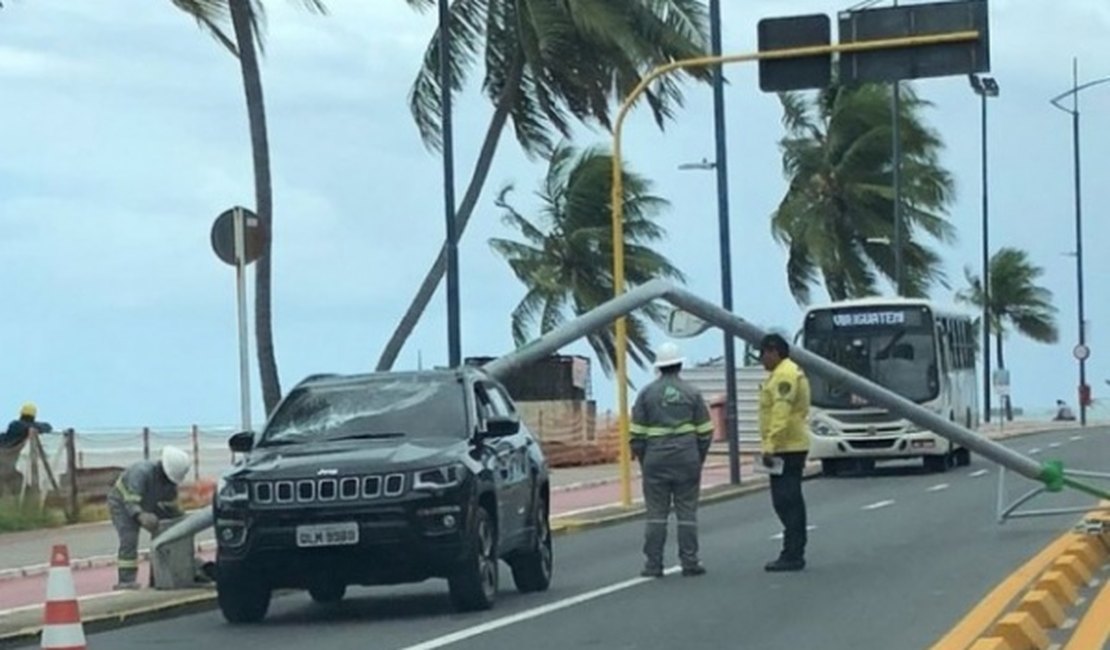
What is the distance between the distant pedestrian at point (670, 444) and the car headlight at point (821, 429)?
2104 cm

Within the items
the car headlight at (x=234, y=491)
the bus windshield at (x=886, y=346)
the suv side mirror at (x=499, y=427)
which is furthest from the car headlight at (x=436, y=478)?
the bus windshield at (x=886, y=346)

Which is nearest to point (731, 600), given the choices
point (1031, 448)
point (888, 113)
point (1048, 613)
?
point (1048, 613)

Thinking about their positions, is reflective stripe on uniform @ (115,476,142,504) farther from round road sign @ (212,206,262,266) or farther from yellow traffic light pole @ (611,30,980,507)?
yellow traffic light pole @ (611,30,980,507)

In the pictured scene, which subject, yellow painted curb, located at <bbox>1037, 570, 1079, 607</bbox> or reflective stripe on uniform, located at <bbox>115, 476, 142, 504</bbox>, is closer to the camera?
yellow painted curb, located at <bbox>1037, 570, 1079, 607</bbox>

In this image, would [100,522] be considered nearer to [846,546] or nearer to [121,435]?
[121,435]

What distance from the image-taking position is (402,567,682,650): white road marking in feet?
50.2

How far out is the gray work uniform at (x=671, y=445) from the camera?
1945 centimetres

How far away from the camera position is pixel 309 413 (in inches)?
714

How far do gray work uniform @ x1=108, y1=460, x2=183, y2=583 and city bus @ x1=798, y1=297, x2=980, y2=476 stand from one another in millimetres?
21459

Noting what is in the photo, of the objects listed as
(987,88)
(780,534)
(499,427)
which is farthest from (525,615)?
(987,88)

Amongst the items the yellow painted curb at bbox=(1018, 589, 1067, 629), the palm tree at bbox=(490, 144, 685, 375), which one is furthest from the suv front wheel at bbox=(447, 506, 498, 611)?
the palm tree at bbox=(490, 144, 685, 375)

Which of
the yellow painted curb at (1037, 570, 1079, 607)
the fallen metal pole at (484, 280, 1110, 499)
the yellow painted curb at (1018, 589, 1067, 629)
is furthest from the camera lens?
the fallen metal pole at (484, 280, 1110, 499)

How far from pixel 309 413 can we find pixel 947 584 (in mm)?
5017

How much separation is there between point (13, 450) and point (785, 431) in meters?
13.0
